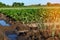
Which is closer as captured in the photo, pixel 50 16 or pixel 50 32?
pixel 50 32

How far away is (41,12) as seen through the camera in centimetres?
252

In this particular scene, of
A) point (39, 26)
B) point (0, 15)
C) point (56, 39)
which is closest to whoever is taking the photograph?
point (56, 39)

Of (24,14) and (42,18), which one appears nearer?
(42,18)

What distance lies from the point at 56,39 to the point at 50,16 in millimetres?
398

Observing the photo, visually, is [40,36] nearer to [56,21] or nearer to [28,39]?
[28,39]

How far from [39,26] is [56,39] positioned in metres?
0.27

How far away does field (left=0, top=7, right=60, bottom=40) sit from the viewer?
2158 mm

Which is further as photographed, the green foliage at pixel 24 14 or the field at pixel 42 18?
the green foliage at pixel 24 14

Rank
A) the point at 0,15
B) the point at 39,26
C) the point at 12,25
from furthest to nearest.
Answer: the point at 0,15 → the point at 12,25 → the point at 39,26

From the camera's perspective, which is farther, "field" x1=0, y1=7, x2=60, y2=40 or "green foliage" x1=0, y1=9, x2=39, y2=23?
"green foliage" x1=0, y1=9, x2=39, y2=23

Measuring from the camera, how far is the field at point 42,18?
216 centimetres

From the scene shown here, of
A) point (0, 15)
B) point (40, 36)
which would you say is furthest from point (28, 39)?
point (0, 15)

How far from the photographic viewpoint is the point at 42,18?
241 cm

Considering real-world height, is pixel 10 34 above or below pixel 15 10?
below
